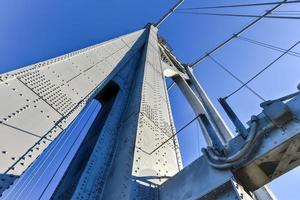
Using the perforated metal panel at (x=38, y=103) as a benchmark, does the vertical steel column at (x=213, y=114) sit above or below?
above

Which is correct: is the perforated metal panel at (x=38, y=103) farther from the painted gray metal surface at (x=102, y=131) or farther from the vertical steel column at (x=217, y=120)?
the vertical steel column at (x=217, y=120)

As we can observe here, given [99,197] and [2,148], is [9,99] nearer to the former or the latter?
[2,148]

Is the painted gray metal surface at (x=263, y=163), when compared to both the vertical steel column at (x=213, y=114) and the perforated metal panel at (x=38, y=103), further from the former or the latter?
the vertical steel column at (x=213, y=114)

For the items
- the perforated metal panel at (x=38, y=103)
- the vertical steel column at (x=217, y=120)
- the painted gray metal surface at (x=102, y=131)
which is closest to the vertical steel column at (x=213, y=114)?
the vertical steel column at (x=217, y=120)

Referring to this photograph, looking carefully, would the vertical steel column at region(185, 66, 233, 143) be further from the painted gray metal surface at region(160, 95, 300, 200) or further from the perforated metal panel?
the painted gray metal surface at region(160, 95, 300, 200)

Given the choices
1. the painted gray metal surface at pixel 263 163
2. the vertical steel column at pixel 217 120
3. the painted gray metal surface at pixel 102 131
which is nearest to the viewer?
the painted gray metal surface at pixel 263 163

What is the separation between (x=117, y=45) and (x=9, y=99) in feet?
20.2

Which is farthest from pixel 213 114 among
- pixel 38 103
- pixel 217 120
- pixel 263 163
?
pixel 38 103

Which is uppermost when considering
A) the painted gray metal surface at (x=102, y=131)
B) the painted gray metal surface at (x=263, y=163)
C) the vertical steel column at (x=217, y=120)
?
the vertical steel column at (x=217, y=120)

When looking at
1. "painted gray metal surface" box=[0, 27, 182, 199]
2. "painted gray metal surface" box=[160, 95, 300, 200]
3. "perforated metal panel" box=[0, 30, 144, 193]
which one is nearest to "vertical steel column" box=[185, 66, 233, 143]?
"painted gray metal surface" box=[0, 27, 182, 199]

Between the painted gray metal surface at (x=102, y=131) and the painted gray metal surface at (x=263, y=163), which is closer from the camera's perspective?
the painted gray metal surface at (x=263, y=163)

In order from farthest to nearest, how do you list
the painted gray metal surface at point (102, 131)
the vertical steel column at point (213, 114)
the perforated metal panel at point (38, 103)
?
the vertical steel column at point (213, 114)
the painted gray metal surface at point (102, 131)
the perforated metal panel at point (38, 103)

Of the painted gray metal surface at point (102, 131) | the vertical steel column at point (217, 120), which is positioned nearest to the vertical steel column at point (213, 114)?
the vertical steel column at point (217, 120)

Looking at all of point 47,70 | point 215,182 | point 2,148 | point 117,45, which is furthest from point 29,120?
point 117,45
